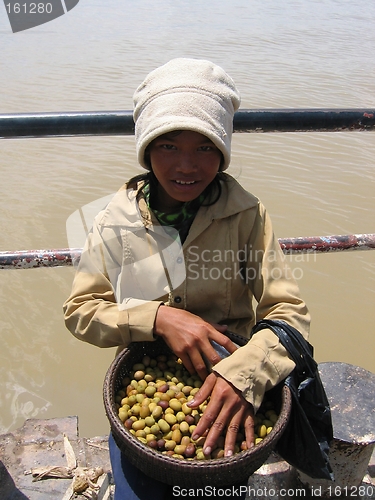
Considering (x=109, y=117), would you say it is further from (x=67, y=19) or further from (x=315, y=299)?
(x=67, y=19)

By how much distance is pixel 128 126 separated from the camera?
5.81ft

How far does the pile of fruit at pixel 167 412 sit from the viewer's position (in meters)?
1.34

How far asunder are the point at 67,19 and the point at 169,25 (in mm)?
3364

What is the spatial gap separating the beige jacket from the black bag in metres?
0.06

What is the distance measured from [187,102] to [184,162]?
0.59ft

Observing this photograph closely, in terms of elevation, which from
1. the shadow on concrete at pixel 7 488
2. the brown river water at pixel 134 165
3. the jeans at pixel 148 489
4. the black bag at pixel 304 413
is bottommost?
the brown river water at pixel 134 165

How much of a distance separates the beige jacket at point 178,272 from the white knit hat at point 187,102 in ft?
0.80

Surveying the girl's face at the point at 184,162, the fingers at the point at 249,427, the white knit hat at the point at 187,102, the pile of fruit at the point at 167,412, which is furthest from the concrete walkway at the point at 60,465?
the white knit hat at the point at 187,102

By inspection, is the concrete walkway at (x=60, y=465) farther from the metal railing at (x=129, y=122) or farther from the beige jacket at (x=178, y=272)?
the metal railing at (x=129, y=122)

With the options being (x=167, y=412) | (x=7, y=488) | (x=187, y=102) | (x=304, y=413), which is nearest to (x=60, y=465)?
(x=7, y=488)

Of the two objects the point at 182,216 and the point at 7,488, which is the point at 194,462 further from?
the point at 7,488

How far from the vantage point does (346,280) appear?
194 inches

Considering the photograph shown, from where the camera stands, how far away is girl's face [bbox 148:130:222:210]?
1504 millimetres

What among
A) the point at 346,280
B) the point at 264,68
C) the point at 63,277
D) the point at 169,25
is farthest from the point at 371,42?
the point at 63,277
